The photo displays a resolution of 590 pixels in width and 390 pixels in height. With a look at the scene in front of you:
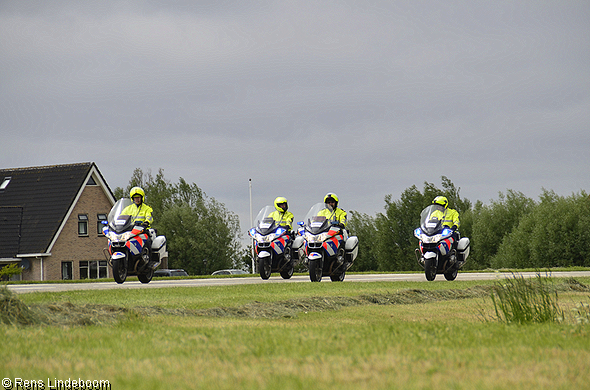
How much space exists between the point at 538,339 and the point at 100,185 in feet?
135

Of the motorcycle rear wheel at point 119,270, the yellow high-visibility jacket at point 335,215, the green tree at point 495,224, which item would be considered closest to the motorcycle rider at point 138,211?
the motorcycle rear wheel at point 119,270

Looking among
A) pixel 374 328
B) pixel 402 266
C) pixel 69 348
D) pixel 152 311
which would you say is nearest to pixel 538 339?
pixel 374 328

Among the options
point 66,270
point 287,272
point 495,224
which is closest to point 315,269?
point 287,272

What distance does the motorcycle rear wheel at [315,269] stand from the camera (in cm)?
1712

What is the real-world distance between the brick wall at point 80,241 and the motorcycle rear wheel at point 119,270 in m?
26.2

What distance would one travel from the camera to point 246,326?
7.87m

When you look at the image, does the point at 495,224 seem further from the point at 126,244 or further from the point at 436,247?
the point at 126,244

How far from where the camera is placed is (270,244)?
1909 centimetres

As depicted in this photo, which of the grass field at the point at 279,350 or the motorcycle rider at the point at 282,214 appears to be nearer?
the grass field at the point at 279,350

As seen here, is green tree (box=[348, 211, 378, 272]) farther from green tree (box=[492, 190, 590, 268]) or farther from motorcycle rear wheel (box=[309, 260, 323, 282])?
motorcycle rear wheel (box=[309, 260, 323, 282])

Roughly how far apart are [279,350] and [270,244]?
13224 mm

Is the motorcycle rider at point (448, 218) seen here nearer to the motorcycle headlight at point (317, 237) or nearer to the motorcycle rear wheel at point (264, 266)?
the motorcycle headlight at point (317, 237)

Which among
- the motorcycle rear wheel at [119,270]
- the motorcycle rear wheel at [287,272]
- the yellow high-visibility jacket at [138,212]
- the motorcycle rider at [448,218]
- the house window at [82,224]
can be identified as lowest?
the motorcycle rear wheel at [287,272]
